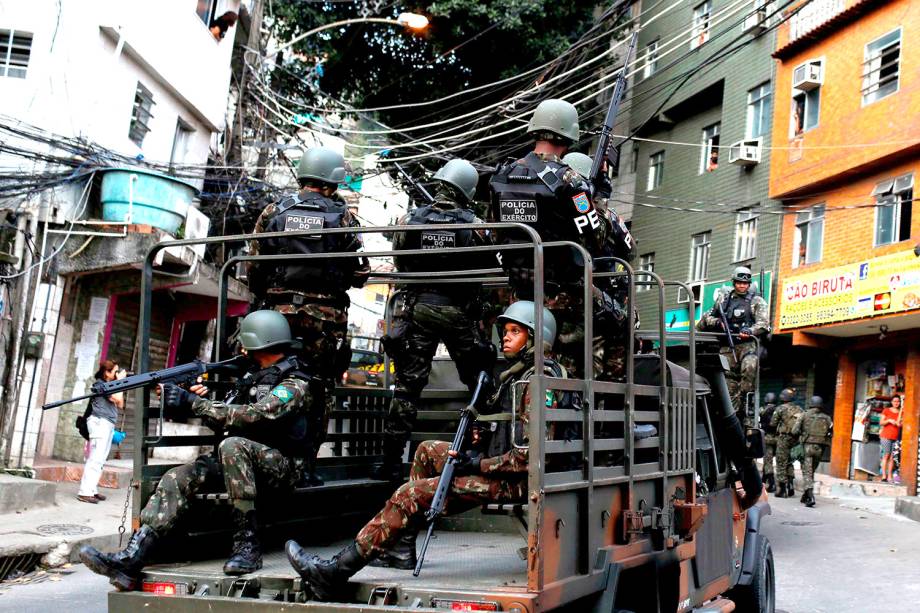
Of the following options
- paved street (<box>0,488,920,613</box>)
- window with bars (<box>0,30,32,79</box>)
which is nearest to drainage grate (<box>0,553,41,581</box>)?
paved street (<box>0,488,920,613</box>)

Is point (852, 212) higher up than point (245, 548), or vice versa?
point (852, 212)

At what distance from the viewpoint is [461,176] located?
6.87m

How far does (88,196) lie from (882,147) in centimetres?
1438

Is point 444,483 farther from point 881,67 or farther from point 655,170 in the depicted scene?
point 655,170

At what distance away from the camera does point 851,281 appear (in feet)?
63.8

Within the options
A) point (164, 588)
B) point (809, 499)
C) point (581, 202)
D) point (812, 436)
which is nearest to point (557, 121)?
point (581, 202)

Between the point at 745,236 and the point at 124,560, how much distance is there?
72.5 feet

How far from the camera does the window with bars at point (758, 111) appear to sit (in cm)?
2472

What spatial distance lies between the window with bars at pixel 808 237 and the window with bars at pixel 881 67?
8.66 ft

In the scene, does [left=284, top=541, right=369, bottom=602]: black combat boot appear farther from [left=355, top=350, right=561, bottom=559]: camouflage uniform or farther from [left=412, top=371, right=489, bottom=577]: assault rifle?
[left=412, top=371, right=489, bottom=577]: assault rifle

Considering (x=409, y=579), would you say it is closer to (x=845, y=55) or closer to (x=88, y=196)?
(x=88, y=196)

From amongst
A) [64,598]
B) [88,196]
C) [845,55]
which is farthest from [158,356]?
[845,55]

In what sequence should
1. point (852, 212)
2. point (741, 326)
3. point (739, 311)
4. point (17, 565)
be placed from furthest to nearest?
point (852, 212) → point (739, 311) → point (741, 326) → point (17, 565)

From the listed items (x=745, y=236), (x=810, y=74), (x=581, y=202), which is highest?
(x=810, y=74)
